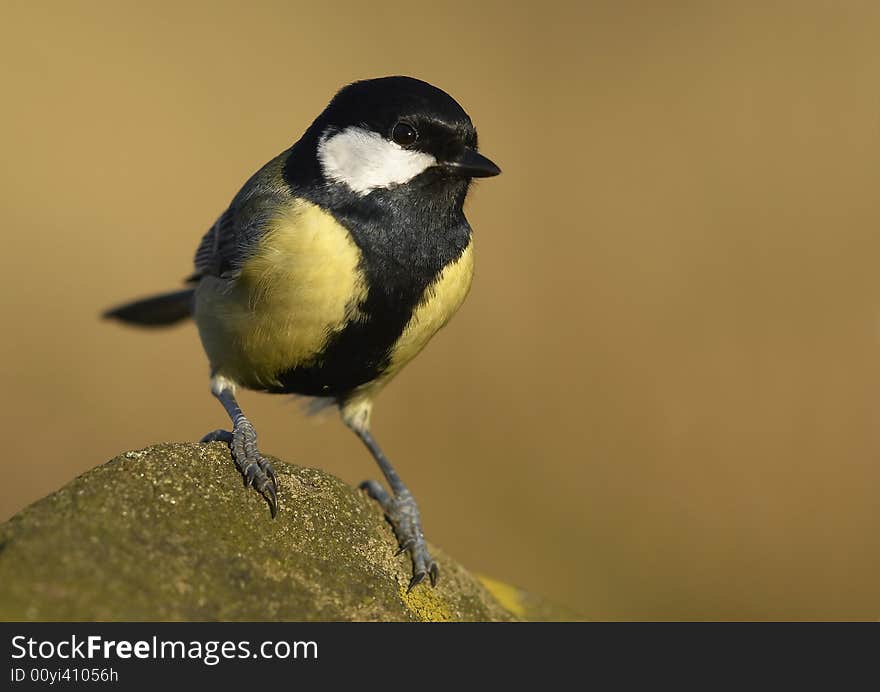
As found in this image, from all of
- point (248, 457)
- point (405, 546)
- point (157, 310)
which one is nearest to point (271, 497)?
point (248, 457)

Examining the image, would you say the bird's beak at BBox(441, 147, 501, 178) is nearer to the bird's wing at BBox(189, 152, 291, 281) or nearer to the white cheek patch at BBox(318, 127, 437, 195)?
the white cheek patch at BBox(318, 127, 437, 195)

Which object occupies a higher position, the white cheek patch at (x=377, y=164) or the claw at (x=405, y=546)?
the white cheek patch at (x=377, y=164)

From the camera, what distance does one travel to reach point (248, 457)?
111 inches

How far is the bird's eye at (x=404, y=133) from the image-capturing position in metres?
3.11

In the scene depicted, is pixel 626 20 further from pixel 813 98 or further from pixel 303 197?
pixel 303 197

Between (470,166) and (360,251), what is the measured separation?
431mm

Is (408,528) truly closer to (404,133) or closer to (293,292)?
(293,292)

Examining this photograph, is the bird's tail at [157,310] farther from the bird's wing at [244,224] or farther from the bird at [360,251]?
the bird at [360,251]

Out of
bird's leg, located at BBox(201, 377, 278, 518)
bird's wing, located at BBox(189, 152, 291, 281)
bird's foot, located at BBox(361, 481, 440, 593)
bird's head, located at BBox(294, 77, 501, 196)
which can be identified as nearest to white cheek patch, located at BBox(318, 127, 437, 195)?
bird's head, located at BBox(294, 77, 501, 196)

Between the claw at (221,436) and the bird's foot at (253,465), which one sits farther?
the claw at (221,436)

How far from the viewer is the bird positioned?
309 cm

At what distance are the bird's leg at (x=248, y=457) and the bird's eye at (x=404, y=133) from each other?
0.98 meters

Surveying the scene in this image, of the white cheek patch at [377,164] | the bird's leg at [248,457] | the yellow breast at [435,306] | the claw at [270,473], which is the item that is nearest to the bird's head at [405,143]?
the white cheek patch at [377,164]
